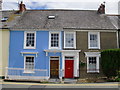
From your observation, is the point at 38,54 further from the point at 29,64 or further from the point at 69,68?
the point at 69,68

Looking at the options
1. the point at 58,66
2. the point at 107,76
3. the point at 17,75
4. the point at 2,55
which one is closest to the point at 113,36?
the point at 107,76

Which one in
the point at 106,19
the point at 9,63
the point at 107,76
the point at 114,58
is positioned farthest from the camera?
the point at 106,19

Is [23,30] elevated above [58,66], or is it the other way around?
[23,30]

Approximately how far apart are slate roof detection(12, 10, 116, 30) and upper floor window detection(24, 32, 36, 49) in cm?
80

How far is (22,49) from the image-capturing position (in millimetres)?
17875

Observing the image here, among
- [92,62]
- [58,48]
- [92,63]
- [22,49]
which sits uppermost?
[58,48]

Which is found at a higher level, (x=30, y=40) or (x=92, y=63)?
(x=30, y=40)

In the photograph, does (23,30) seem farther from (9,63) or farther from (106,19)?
(106,19)

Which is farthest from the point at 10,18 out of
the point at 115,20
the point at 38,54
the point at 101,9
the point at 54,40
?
the point at 115,20

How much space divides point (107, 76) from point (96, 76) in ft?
4.46

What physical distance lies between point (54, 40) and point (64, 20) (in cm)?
330

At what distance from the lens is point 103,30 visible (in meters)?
18.3

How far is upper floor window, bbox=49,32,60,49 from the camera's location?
18.0m

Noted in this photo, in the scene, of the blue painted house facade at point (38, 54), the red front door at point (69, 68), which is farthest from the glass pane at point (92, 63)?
the red front door at point (69, 68)
